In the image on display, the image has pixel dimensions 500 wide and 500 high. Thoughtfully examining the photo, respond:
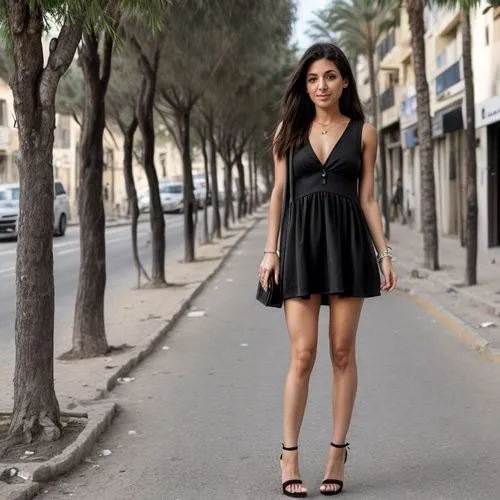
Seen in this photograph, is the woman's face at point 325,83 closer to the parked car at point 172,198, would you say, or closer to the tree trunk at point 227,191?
the tree trunk at point 227,191

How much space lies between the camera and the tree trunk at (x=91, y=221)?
8.92m

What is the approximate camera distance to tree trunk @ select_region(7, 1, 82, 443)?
5.45 metres

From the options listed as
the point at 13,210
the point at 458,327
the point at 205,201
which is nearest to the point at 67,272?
the point at 205,201

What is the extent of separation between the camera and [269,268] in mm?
4410

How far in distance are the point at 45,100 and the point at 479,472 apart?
321cm

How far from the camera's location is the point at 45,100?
551cm

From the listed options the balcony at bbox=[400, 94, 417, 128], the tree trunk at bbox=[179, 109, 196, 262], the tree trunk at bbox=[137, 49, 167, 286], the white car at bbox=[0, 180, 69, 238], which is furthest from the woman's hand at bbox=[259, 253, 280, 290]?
the balcony at bbox=[400, 94, 417, 128]

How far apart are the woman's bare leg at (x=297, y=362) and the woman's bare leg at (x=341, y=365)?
3.7 inches

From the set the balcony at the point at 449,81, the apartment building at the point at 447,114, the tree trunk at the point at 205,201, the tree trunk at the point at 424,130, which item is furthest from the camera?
the tree trunk at the point at 205,201

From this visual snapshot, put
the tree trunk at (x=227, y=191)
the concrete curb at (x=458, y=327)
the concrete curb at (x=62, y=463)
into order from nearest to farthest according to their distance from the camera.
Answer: the concrete curb at (x=62, y=463) → the concrete curb at (x=458, y=327) → the tree trunk at (x=227, y=191)

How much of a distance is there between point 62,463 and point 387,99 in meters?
40.1

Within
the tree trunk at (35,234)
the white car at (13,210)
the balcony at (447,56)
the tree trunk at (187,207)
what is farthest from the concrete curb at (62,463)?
the white car at (13,210)

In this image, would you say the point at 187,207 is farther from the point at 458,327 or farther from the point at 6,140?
the point at 6,140

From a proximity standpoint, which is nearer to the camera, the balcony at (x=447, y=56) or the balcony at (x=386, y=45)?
the balcony at (x=447, y=56)
